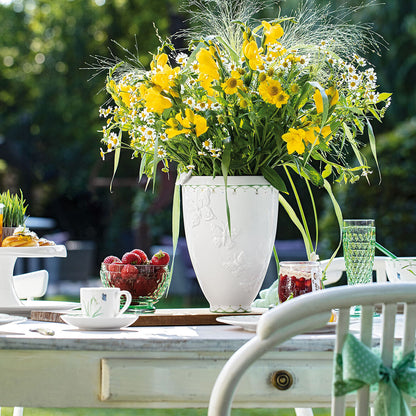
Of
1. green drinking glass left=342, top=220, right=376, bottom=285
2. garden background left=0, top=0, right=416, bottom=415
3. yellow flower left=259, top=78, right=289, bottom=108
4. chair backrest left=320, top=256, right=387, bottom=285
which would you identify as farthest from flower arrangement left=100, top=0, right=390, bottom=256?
garden background left=0, top=0, right=416, bottom=415

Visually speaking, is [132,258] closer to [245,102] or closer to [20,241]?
[20,241]

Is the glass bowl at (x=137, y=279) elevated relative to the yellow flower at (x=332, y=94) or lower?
lower

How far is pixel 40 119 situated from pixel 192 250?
39.8ft

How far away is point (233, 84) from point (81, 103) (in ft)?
40.6

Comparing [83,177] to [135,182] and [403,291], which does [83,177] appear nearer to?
[135,182]

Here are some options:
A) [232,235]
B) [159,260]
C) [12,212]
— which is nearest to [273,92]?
[232,235]

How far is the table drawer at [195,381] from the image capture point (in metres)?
1.38

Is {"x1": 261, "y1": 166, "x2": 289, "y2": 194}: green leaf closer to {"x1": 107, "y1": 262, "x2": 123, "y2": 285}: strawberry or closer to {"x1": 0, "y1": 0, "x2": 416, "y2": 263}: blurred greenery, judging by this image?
{"x1": 107, "y1": 262, "x2": 123, "y2": 285}: strawberry

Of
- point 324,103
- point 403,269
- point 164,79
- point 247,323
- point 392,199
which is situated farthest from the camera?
point 392,199

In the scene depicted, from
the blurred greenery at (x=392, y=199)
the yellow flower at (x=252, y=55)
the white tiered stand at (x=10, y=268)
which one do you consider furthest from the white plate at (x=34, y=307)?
the blurred greenery at (x=392, y=199)

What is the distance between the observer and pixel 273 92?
5.52 feet

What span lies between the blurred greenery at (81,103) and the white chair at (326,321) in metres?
7.55

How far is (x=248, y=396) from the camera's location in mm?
1398

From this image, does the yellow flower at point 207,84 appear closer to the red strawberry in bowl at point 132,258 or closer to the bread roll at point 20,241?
A: the red strawberry in bowl at point 132,258
